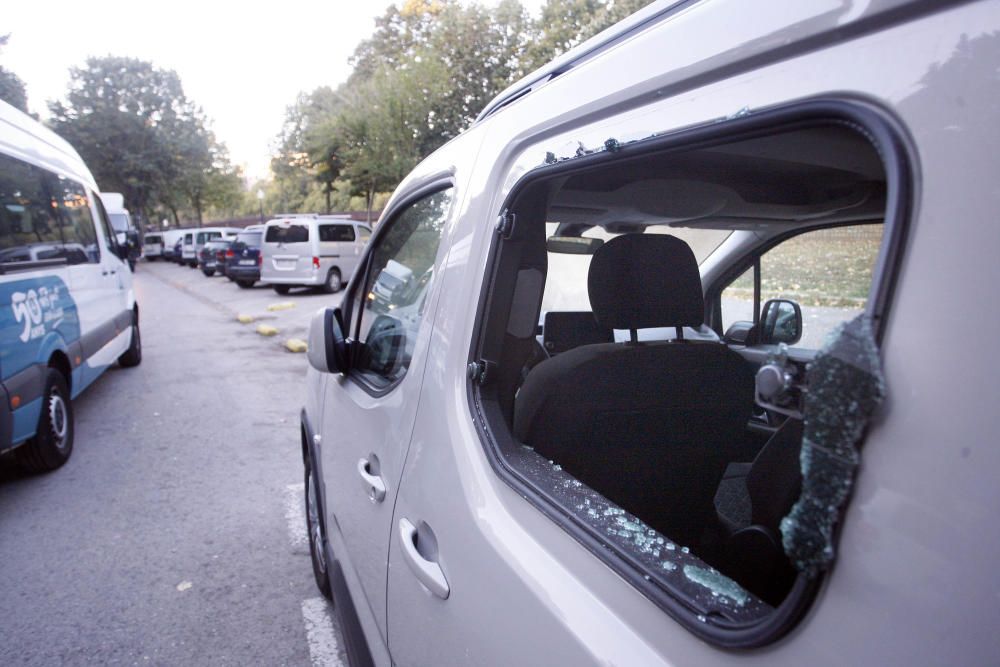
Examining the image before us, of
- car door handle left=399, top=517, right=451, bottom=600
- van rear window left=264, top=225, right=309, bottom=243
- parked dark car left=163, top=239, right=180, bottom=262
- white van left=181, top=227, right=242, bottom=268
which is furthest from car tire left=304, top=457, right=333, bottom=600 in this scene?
parked dark car left=163, top=239, right=180, bottom=262

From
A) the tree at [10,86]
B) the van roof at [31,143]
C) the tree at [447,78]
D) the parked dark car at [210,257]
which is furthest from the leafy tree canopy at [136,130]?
the van roof at [31,143]

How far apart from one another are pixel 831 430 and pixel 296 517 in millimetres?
3933

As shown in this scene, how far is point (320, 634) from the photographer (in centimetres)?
284

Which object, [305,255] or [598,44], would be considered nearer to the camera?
[598,44]

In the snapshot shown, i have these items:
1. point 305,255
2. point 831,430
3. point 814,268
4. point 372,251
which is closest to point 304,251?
point 305,255

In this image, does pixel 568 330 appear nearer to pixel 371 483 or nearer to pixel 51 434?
pixel 371 483

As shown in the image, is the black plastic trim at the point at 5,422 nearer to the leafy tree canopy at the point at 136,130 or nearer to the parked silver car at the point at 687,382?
the parked silver car at the point at 687,382

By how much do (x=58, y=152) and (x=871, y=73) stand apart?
697 cm

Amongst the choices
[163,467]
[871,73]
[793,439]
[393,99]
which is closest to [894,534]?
[871,73]

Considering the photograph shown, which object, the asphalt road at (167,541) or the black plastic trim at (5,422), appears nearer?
the asphalt road at (167,541)

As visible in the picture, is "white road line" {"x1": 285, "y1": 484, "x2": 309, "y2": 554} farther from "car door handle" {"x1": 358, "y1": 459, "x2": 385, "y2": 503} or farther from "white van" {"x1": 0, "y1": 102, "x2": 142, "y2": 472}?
"car door handle" {"x1": 358, "y1": 459, "x2": 385, "y2": 503}

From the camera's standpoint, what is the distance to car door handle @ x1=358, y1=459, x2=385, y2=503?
1745mm

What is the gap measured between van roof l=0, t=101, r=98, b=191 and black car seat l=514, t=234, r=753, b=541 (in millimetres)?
4603

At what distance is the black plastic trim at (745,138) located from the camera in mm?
631
